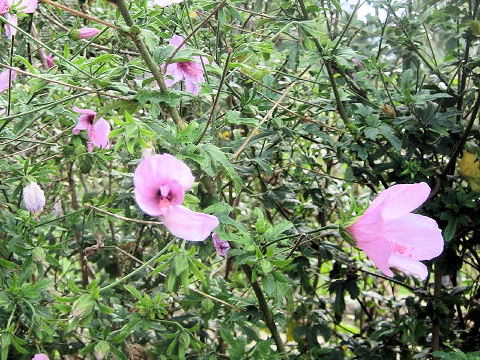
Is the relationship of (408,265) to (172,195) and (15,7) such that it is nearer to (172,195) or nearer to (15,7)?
(172,195)

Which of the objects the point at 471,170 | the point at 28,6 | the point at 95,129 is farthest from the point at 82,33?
the point at 471,170

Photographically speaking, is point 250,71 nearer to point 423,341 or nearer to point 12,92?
point 12,92

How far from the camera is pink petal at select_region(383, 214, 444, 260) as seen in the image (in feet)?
3.51

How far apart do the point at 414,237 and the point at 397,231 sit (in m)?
0.04

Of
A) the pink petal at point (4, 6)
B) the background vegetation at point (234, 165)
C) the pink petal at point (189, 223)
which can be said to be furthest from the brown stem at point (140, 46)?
the pink petal at point (4, 6)

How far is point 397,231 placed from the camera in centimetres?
107

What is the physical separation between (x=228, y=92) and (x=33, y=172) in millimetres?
554

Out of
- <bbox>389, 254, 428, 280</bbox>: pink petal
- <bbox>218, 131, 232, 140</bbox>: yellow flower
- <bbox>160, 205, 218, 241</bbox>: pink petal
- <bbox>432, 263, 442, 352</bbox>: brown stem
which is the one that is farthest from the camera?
<bbox>218, 131, 232, 140</bbox>: yellow flower

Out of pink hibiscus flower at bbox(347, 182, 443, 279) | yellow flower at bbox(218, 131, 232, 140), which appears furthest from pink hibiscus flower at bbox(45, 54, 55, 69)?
pink hibiscus flower at bbox(347, 182, 443, 279)

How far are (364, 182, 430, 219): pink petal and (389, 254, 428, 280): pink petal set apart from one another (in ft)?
0.34

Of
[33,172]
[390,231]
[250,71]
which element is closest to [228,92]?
[250,71]

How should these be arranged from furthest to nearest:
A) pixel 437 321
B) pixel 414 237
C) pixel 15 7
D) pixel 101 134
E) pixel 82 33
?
pixel 437 321 → pixel 101 134 → pixel 15 7 → pixel 82 33 → pixel 414 237

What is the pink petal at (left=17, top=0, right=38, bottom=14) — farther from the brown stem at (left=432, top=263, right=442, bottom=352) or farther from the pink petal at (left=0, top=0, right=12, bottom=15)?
the brown stem at (left=432, top=263, right=442, bottom=352)

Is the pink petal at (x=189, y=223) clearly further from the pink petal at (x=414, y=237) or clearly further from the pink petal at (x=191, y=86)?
the pink petal at (x=191, y=86)
